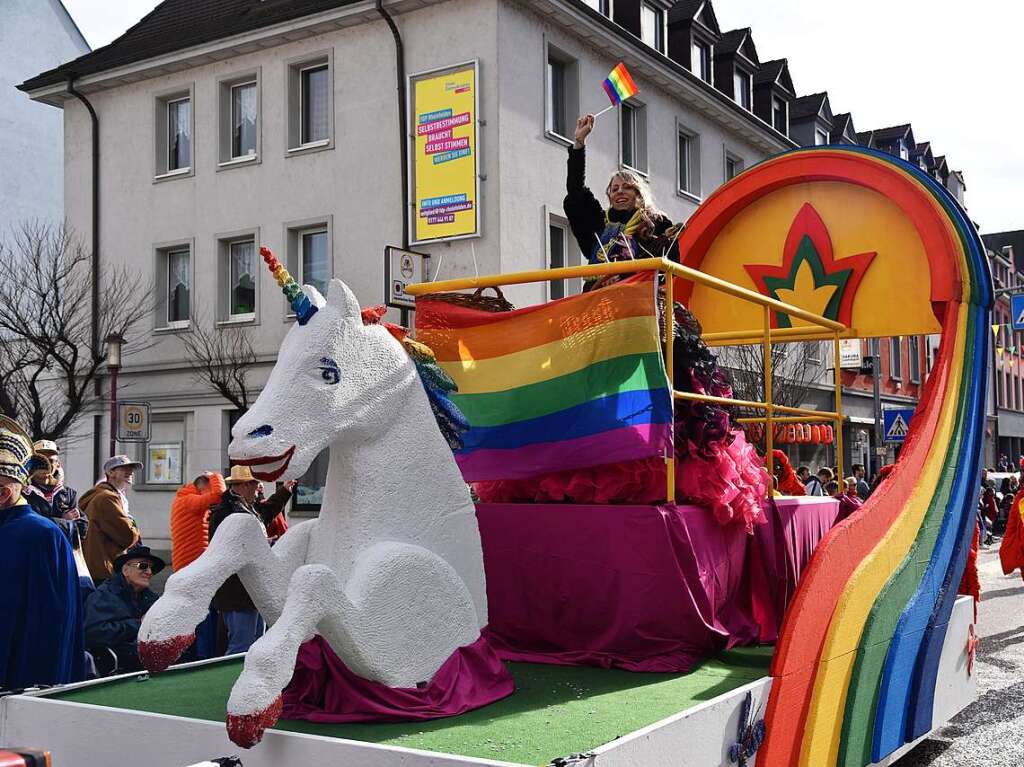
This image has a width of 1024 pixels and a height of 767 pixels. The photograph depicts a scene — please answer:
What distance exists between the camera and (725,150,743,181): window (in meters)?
24.5

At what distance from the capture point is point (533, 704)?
4141mm

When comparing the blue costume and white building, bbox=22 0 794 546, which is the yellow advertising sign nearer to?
white building, bbox=22 0 794 546

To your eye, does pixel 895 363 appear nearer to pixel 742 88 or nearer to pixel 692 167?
pixel 742 88

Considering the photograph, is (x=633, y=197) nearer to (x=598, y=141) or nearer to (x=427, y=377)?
(x=427, y=377)

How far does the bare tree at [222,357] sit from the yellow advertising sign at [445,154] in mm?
3931

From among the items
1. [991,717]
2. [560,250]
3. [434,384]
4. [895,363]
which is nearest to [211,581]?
[434,384]

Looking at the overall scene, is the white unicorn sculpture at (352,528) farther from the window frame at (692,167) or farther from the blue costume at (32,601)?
the window frame at (692,167)

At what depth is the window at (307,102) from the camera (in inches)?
758

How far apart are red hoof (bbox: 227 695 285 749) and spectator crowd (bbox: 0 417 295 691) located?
3.44 ft

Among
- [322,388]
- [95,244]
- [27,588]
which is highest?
[95,244]

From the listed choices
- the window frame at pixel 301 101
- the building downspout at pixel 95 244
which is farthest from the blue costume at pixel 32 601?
the building downspout at pixel 95 244

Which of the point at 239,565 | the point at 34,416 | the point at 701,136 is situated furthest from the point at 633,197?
the point at 701,136

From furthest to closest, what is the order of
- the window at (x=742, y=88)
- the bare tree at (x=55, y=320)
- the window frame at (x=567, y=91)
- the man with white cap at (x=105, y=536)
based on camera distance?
the window at (x=742, y=88) → the window frame at (x=567, y=91) → the bare tree at (x=55, y=320) → the man with white cap at (x=105, y=536)

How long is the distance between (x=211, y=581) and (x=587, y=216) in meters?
2.91
